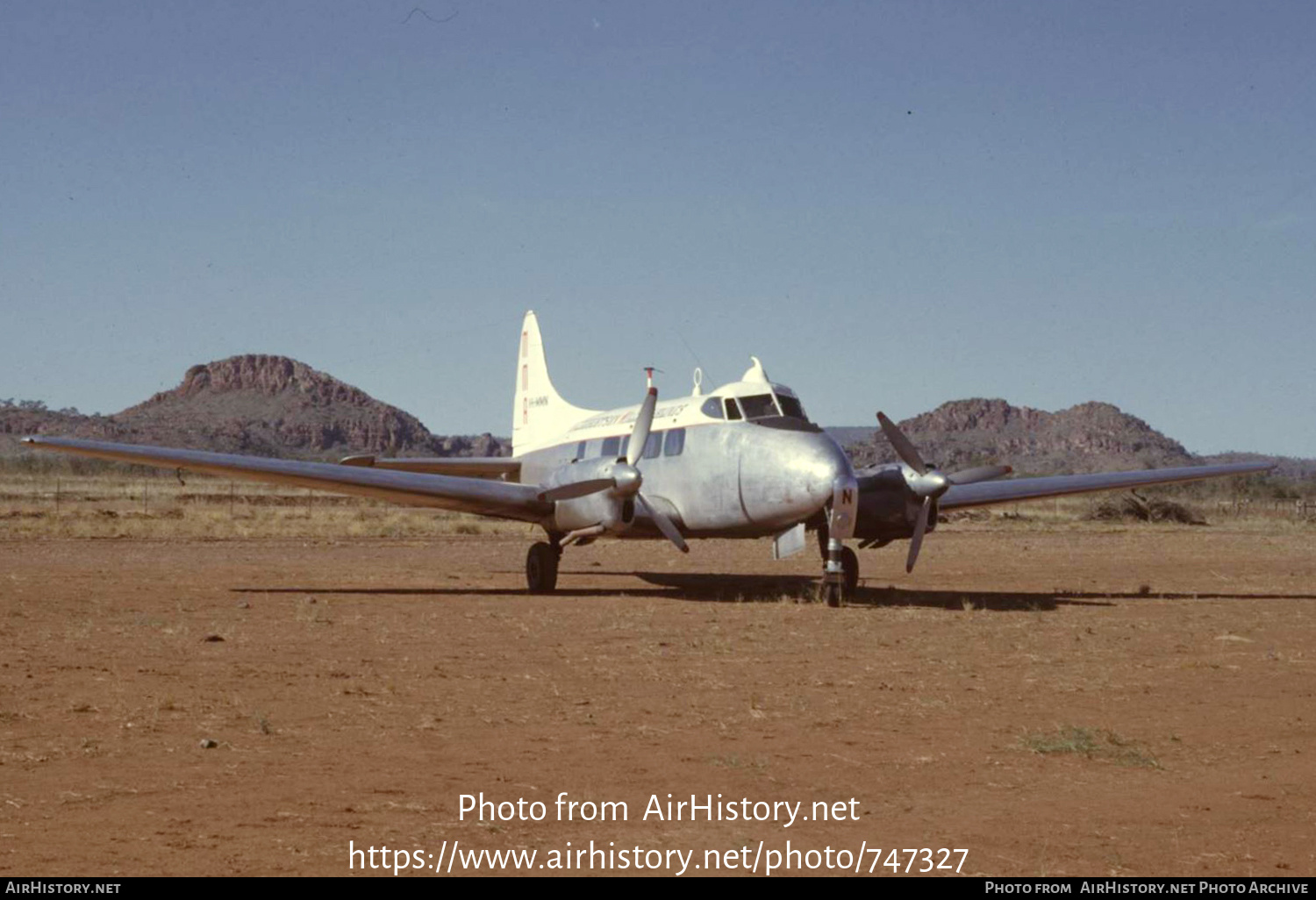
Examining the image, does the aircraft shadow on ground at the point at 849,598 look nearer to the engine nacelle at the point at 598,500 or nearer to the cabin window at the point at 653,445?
the engine nacelle at the point at 598,500

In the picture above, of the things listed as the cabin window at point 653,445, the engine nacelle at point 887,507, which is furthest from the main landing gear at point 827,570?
the cabin window at point 653,445

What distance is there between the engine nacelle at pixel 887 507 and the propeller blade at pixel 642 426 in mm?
3676

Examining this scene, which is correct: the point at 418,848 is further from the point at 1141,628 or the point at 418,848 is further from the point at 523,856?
the point at 1141,628

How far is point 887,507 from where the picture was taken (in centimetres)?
2202

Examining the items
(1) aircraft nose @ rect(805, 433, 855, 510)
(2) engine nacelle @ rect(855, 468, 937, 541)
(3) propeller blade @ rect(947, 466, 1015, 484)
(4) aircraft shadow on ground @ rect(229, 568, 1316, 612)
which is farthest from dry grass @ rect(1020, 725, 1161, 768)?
(3) propeller blade @ rect(947, 466, 1015, 484)

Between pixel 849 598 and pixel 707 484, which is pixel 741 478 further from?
pixel 849 598

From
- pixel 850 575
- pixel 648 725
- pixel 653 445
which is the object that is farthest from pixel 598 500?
pixel 648 725

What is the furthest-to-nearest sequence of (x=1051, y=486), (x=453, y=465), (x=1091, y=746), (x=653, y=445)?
(x=453, y=465) < (x=1051, y=486) < (x=653, y=445) < (x=1091, y=746)

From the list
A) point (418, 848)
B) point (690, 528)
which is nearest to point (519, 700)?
point (418, 848)

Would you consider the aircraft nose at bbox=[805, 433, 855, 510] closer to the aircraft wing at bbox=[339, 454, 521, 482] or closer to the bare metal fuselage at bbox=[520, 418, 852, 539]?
the bare metal fuselage at bbox=[520, 418, 852, 539]

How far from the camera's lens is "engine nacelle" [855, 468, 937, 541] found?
72.1ft

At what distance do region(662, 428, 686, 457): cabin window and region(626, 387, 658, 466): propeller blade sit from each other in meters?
0.38

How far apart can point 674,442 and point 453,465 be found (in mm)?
7116

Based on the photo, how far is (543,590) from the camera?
79.5 ft
